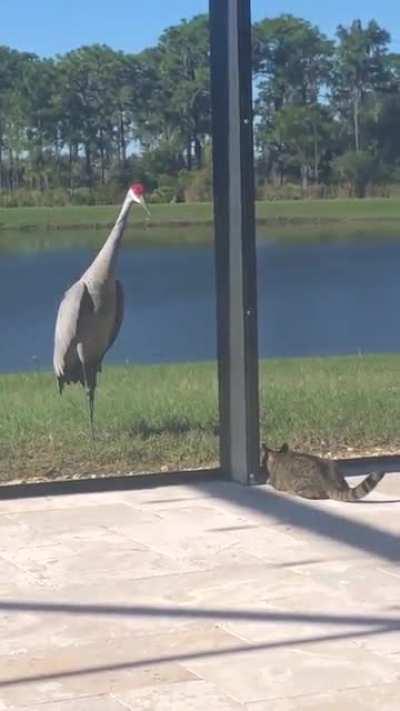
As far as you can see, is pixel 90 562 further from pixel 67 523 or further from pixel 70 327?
pixel 70 327

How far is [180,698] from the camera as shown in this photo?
4.66 m

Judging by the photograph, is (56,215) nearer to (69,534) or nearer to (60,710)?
(69,534)

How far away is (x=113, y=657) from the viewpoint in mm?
5059

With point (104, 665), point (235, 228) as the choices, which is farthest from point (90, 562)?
point (235, 228)

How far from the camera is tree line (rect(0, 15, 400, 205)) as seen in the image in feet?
28.3

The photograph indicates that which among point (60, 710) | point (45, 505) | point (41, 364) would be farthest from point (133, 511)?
point (60, 710)

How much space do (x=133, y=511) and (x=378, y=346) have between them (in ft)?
12.6

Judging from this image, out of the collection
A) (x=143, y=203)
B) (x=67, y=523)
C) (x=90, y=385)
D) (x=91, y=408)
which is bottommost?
(x=67, y=523)

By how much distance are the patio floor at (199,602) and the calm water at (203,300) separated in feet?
4.83

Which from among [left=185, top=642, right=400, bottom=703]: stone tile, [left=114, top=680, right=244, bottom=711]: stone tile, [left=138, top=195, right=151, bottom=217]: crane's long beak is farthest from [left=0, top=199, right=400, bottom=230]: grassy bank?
[left=114, top=680, right=244, bottom=711]: stone tile

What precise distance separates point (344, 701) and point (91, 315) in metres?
4.12

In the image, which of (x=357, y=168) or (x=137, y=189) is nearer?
(x=137, y=189)

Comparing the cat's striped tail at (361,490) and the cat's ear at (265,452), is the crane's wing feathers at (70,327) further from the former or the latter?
the cat's striped tail at (361,490)

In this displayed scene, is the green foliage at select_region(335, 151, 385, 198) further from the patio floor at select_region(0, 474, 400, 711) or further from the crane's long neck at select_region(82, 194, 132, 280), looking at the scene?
the patio floor at select_region(0, 474, 400, 711)
